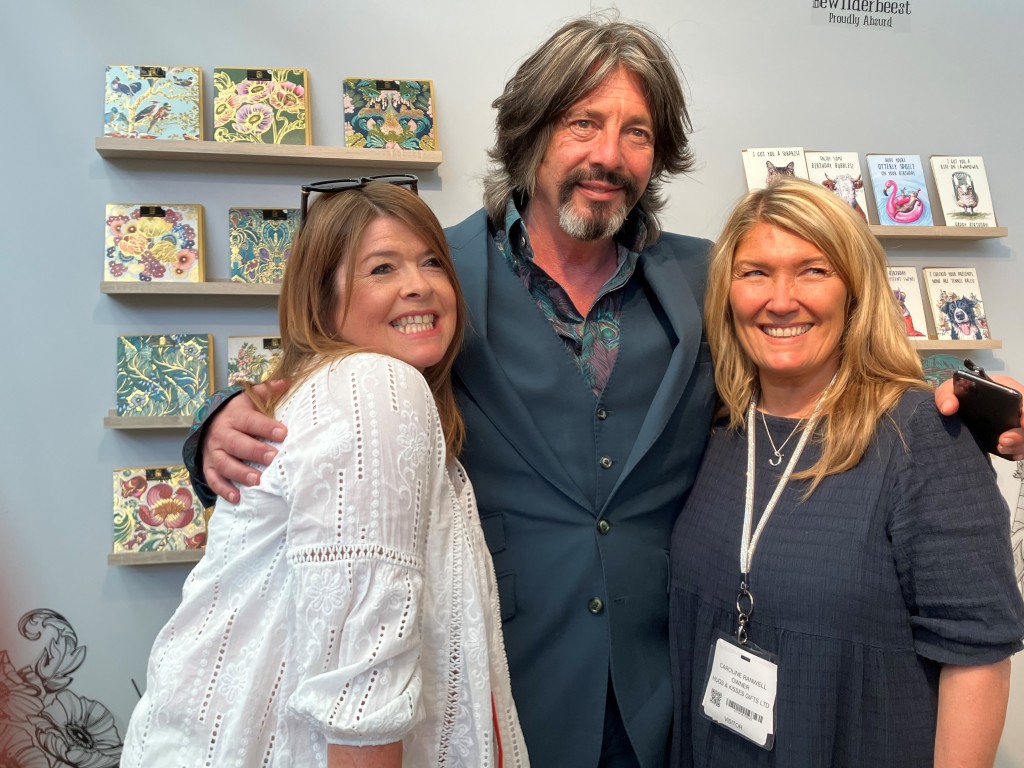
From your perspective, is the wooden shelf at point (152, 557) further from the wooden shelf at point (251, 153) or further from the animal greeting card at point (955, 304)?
the animal greeting card at point (955, 304)

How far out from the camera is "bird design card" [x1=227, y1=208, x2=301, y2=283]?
277 centimetres

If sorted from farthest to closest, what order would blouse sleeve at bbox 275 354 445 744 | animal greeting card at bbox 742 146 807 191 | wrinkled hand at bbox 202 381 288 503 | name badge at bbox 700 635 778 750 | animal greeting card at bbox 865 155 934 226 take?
animal greeting card at bbox 865 155 934 226, animal greeting card at bbox 742 146 807 191, name badge at bbox 700 635 778 750, wrinkled hand at bbox 202 381 288 503, blouse sleeve at bbox 275 354 445 744

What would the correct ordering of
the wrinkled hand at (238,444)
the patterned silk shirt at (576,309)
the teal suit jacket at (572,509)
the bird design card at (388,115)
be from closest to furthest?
the wrinkled hand at (238,444) → the teal suit jacket at (572,509) → the patterned silk shirt at (576,309) → the bird design card at (388,115)

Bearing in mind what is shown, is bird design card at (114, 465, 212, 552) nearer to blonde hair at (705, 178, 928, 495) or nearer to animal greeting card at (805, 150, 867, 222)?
blonde hair at (705, 178, 928, 495)

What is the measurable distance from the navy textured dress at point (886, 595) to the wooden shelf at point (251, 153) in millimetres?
1907

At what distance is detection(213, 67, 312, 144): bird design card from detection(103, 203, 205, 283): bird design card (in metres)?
0.32

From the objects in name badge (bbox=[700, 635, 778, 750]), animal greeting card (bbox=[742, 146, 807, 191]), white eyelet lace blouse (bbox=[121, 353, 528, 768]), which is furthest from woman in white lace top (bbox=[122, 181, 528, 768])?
animal greeting card (bbox=[742, 146, 807, 191])

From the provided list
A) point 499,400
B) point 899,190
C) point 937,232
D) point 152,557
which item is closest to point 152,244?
point 152,557

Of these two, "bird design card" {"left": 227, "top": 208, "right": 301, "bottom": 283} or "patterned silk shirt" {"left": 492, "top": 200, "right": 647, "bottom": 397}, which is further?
"bird design card" {"left": 227, "top": 208, "right": 301, "bottom": 283}

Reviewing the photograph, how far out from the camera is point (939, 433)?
4.53 ft

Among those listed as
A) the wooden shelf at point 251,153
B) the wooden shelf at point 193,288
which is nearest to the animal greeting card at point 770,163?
the wooden shelf at point 251,153

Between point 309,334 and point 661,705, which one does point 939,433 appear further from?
point 309,334

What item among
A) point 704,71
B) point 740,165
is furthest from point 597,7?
point 740,165

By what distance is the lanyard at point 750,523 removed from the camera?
1465 millimetres
